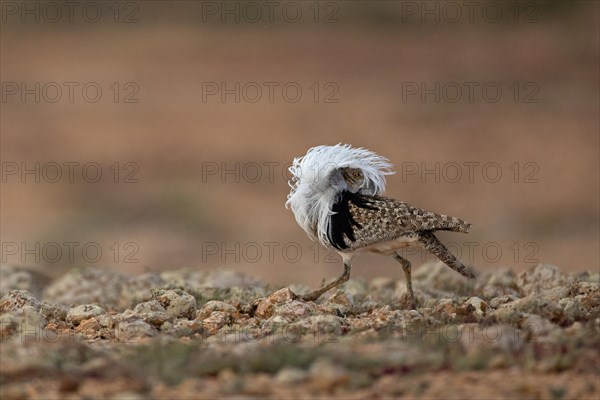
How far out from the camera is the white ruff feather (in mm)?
10242

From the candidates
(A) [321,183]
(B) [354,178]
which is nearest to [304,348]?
(A) [321,183]

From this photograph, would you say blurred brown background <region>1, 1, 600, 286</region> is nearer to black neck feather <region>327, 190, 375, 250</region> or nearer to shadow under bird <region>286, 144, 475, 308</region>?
shadow under bird <region>286, 144, 475, 308</region>

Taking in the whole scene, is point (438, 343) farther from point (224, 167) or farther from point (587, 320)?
point (224, 167)

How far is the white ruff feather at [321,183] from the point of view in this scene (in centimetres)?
1024

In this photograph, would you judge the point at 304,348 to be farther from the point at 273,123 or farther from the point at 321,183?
the point at 273,123

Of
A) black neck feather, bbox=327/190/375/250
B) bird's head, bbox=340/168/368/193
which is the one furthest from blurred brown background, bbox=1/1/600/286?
black neck feather, bbox=327/190/375/250

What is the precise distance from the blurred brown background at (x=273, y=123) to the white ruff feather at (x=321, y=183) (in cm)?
714

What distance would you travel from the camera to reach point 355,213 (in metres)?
10.2

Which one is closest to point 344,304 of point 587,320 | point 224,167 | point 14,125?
point 587,320

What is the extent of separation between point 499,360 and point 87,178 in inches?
753

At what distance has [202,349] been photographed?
25.8ft

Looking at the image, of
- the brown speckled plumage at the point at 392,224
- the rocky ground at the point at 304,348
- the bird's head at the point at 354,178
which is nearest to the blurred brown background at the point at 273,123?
the bird's head at the point at 354,178

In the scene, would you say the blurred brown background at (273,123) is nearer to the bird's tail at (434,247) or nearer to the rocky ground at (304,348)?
the bird's tail at (434,247)

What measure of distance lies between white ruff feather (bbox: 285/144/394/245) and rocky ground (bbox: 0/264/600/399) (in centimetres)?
64
